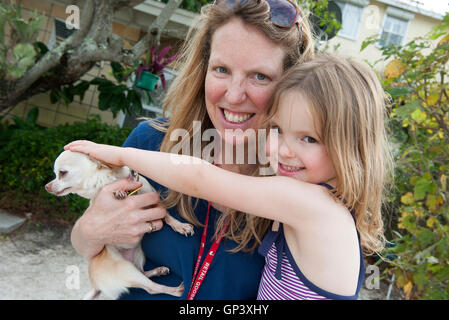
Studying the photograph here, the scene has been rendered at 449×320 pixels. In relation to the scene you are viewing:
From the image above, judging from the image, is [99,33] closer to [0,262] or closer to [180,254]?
[0,262]

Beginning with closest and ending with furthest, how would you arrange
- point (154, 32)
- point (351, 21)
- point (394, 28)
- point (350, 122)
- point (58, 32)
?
point (350, 122) → point (154, 32) → point (58, 32) → point (351, 21) → point (394, 28)

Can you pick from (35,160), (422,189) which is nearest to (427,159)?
(422,189)

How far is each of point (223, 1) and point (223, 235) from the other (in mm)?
1106

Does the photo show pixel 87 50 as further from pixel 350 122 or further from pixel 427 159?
pixel 350 122

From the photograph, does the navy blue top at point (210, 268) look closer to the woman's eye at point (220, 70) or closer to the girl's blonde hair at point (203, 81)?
the girl's blonde hair at point (203, 81)

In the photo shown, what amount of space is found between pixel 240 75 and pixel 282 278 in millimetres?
867

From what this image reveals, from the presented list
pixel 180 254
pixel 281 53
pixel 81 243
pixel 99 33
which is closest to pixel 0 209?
pixel 99 33

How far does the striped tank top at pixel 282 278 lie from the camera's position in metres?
1.33

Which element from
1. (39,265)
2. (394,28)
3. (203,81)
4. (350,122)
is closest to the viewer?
(350,122)

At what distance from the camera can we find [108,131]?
624 cm

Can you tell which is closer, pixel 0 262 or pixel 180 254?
pixel 180 254

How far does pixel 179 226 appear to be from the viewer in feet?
5.44

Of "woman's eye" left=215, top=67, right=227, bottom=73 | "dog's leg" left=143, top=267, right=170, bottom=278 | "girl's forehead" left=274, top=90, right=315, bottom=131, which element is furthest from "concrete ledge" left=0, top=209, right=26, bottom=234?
"girl's forehead" left=274, top=90, right=315, bottom=131

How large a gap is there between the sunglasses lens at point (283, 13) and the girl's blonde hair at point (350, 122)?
0.22 meters
